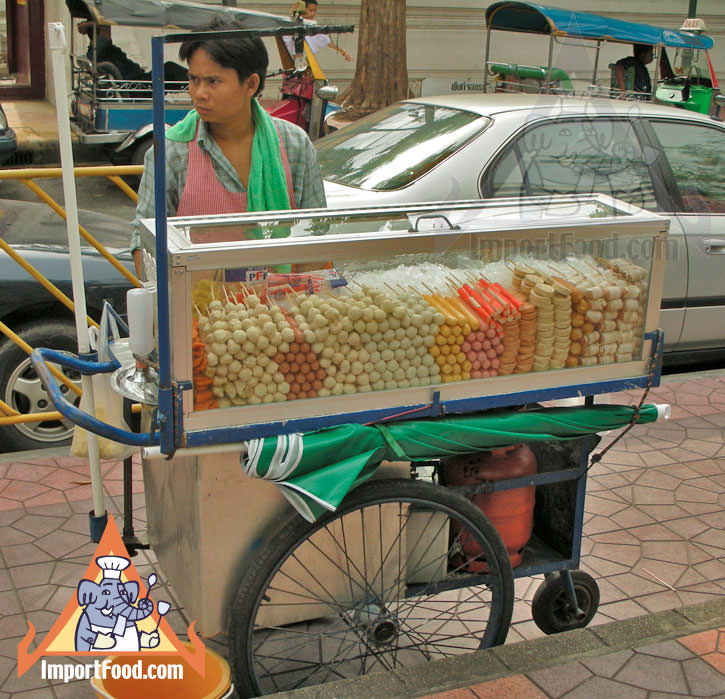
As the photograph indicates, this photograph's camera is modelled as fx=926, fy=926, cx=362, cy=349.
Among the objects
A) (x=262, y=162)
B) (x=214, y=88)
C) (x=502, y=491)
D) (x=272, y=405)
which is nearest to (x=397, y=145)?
(x=262, y=162)

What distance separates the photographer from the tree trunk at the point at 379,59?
1481 cm

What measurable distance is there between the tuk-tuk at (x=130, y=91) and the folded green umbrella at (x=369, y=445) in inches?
309

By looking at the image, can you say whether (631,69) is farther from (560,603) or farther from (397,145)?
(560,603)

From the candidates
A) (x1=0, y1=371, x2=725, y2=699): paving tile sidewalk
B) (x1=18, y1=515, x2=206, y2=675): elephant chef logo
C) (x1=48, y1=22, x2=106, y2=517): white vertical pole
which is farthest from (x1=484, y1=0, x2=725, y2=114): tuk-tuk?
(x1=18, y1=515, x2=206, y2=675): elephant chef logo

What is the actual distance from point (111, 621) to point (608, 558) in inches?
80.0

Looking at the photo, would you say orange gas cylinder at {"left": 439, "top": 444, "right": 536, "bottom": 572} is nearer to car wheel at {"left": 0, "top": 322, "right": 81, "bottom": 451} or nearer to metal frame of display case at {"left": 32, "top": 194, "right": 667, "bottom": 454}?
metal frame of display case at {"left": 32, "top": 194, "right": 667, "bottom": 454}

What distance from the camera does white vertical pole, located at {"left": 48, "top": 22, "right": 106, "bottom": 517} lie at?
8.15 ft

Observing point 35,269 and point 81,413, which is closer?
point 81,413

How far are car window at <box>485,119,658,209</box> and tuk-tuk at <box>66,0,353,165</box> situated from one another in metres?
5.60

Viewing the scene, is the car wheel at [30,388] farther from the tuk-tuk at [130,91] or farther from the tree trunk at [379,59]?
the tree trunk at [379,59]

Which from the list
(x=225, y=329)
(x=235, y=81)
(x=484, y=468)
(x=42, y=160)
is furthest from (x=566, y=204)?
(x=42, y=160)

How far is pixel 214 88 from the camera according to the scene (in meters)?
2.89

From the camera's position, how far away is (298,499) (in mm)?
2426

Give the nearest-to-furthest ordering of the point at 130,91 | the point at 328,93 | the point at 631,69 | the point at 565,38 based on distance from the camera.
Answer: the point at 565,38 < the point at 130,91 < the point at 328,93 < the point at 631,69
